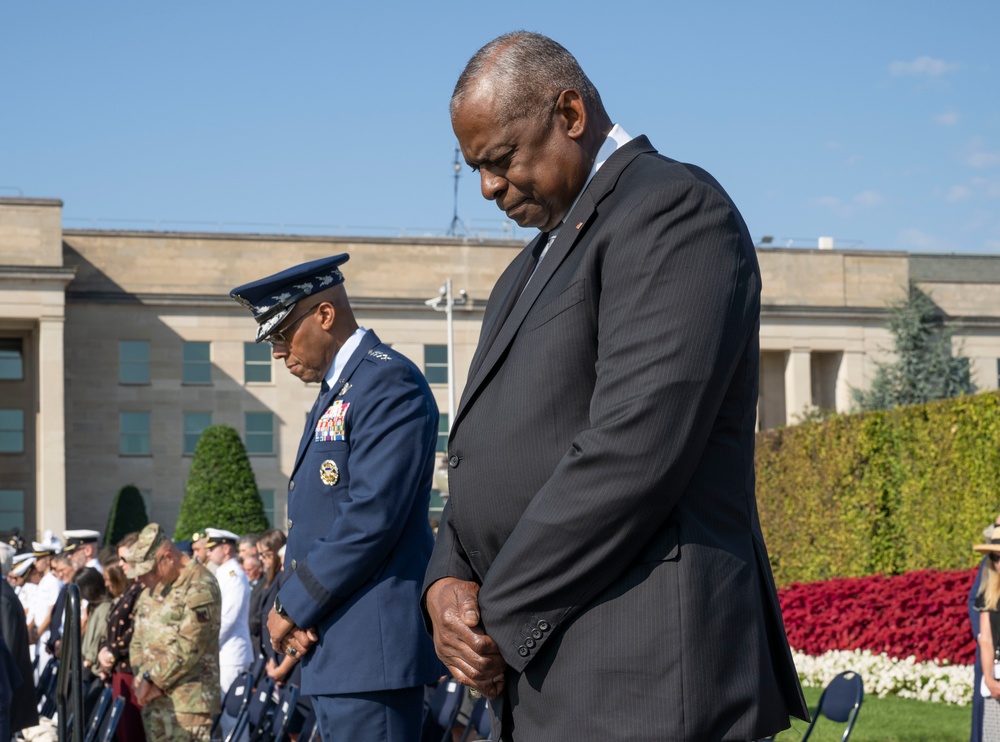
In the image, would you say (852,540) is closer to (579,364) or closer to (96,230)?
(579,364)

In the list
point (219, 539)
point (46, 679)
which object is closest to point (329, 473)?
point (46, 679)

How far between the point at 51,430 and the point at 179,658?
4660 centimetres

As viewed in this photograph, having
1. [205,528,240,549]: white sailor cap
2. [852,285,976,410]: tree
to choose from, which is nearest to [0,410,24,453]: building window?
[852,285,976,410]: tree

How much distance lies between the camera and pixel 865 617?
16047 millimetres

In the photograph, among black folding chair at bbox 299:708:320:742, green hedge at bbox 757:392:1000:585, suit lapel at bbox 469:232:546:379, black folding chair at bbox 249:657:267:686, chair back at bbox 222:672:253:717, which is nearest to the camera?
suit lapel at bbox 469:232:546:379

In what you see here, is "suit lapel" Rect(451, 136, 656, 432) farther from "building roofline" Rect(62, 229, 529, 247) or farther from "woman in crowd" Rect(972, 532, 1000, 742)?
"building roofline" Rect(62, 229, 529, 247)

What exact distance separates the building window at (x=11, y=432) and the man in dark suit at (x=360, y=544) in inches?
2178

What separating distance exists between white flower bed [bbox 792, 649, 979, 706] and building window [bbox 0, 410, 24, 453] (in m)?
47.3

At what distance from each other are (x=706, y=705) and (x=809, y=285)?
6445 cm

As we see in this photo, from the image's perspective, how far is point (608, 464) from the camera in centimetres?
257

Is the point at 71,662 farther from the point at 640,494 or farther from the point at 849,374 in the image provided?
the point at 849,374

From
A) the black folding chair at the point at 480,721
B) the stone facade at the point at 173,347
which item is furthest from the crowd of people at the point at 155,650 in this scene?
the stone facade at the point at 173,347

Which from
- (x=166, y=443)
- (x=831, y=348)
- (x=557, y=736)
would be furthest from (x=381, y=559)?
(x=831, y=348)

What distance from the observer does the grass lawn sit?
10.9 metres
